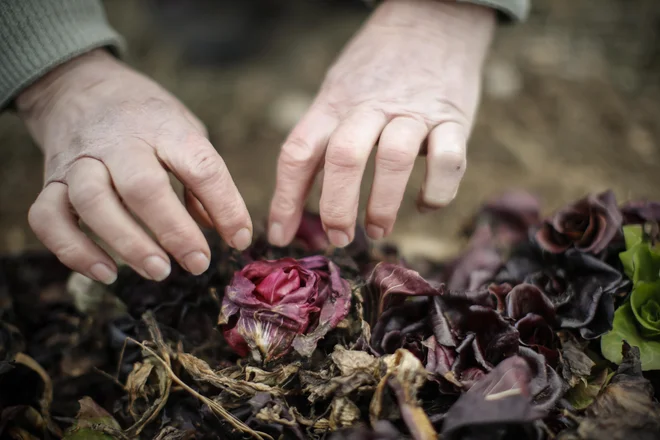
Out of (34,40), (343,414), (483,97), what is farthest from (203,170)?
(483,97)

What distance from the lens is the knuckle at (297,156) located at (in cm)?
100

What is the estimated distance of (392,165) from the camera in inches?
38.0

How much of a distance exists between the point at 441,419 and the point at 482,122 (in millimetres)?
1876

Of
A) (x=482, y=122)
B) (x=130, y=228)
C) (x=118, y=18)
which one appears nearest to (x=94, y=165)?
(x=130, y=228)

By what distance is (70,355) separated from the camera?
1.06 m

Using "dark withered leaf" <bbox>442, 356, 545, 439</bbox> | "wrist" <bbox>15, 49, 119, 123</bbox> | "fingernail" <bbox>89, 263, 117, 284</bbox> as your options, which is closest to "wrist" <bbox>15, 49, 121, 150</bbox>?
"wrist" <bbox>15, 49, 119, 123</bbox>

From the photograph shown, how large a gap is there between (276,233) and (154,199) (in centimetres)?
26

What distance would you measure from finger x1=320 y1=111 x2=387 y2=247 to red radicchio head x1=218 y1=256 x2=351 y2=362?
0.12m

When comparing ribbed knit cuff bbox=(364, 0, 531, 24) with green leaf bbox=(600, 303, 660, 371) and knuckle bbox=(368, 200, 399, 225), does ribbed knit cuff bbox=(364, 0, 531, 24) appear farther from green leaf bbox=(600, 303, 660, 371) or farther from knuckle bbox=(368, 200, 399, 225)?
green leaf bbox=(600, 303, 660, 371)

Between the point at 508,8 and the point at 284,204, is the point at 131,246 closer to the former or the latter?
the point at 284,204

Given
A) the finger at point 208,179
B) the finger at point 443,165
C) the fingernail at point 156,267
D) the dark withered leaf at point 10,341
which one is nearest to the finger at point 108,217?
the fingernail at point 156,267

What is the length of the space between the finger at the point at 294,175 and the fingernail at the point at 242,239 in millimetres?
74

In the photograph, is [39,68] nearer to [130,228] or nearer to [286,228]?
[130,228]

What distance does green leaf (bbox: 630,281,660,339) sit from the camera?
0.87 metres
